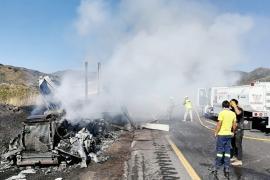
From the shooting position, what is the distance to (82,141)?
1381cm

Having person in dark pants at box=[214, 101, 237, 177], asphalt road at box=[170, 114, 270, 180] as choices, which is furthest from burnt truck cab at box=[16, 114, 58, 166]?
person in dark pants at box=[214, 101, 237, 177]

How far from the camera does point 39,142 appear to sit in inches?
518

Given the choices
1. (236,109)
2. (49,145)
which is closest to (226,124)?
(236,109)

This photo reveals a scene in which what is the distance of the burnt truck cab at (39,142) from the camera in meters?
12.7

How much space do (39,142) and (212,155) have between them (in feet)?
17.5

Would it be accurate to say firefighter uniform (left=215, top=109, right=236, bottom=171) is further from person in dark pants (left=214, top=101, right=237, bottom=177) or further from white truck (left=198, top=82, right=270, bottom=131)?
white truck (left=198, top=82, right=270, bottom=131)

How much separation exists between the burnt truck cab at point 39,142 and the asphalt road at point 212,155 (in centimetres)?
411

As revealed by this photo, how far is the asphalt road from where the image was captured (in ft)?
34.5

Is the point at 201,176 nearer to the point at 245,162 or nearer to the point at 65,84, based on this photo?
the point at 245,162

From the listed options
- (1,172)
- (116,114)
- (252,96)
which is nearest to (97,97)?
(116,114)

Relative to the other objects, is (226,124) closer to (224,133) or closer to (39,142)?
(224,133)

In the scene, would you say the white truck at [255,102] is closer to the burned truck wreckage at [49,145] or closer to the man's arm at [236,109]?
the man's arm at [236,109]

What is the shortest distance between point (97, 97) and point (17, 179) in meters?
11.4

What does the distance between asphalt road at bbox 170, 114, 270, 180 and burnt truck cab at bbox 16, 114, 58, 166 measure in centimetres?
411
